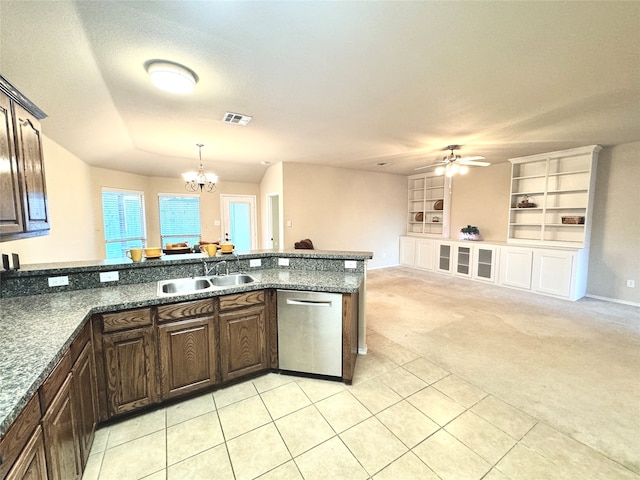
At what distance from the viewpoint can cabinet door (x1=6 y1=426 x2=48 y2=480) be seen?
0.87 metres

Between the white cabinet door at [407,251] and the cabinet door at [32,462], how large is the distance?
701 centimetres

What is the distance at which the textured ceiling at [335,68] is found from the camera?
4.99ft

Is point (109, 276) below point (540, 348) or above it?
above

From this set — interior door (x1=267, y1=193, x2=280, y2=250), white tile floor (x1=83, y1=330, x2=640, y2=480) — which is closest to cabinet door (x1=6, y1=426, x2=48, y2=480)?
→ white tile floor (x1=83, y1=330, x2=640, y2=480)

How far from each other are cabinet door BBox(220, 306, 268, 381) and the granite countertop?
237mm

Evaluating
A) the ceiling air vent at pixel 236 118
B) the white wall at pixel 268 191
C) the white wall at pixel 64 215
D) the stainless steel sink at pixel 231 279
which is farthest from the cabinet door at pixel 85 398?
the white wall at pixel 268 191

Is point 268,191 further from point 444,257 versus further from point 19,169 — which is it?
point 19,169

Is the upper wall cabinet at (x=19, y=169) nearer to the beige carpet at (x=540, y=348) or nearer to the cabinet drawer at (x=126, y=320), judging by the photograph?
the cabinet drawer at (x=126, y=320)

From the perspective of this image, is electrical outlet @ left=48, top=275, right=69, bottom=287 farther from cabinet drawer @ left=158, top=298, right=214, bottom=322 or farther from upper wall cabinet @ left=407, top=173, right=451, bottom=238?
upper wall cabinet @ left=407, top=173, right=451, bottom=238

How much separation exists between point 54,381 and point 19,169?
131 centimetres

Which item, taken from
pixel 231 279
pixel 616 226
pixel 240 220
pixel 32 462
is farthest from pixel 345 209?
pixel 32 462

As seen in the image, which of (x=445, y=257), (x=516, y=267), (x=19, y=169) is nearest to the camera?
(x=19, y=169)

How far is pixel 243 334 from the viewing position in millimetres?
2260

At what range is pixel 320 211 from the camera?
6000 mm
